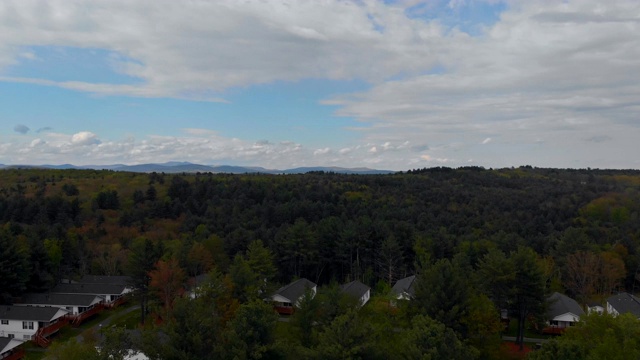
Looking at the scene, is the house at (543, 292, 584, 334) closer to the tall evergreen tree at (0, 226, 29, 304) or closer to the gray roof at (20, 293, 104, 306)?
the gray roof at (20, 293, 104, 306)

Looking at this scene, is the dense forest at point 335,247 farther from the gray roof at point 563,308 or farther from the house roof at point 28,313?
the house roof at point 28,313

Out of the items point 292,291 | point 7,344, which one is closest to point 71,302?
point 7,344

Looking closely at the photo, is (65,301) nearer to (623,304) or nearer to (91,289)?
(91,289)

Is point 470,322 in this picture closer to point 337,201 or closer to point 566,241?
point 566,241

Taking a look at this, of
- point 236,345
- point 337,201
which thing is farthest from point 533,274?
point 337,201

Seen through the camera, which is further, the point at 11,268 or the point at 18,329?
the point at 11,268
